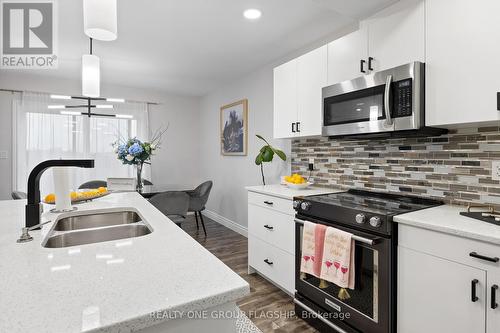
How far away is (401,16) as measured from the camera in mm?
1781

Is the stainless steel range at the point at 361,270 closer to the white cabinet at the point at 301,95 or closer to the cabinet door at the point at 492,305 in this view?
the cabinet door at the point at 492,305

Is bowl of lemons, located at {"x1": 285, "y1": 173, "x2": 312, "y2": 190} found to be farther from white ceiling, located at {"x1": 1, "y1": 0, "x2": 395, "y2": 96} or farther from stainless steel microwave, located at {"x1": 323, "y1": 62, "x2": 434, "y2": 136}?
white ceiling, located at {"x1": 1, "y1": 0, "x2": 395, "y2": 96}

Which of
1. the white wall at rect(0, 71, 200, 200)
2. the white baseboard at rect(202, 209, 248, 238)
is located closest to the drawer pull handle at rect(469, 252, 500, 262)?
the white baseboard at rect(202, 209, 248, 238)

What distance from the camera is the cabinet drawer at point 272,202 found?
2270 mm

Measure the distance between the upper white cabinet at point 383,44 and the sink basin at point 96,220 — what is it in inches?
72.7

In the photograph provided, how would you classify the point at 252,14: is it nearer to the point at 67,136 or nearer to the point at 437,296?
the point at 437,296

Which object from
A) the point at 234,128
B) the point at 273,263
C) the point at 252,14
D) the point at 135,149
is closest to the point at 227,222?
the point at 234,128

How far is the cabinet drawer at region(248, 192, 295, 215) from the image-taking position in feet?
7.45

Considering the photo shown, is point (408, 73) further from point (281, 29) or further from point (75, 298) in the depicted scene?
point (75, 298)

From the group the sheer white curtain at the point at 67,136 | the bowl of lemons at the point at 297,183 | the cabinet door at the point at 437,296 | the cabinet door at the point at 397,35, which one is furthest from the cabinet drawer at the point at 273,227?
the sheer white curtain at the point at 67,136

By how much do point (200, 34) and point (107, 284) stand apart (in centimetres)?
267

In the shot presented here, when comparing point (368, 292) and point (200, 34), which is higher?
point (200, 34)

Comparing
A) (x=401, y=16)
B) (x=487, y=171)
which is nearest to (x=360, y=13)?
(x=401, y=16)

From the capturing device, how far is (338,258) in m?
1.72
